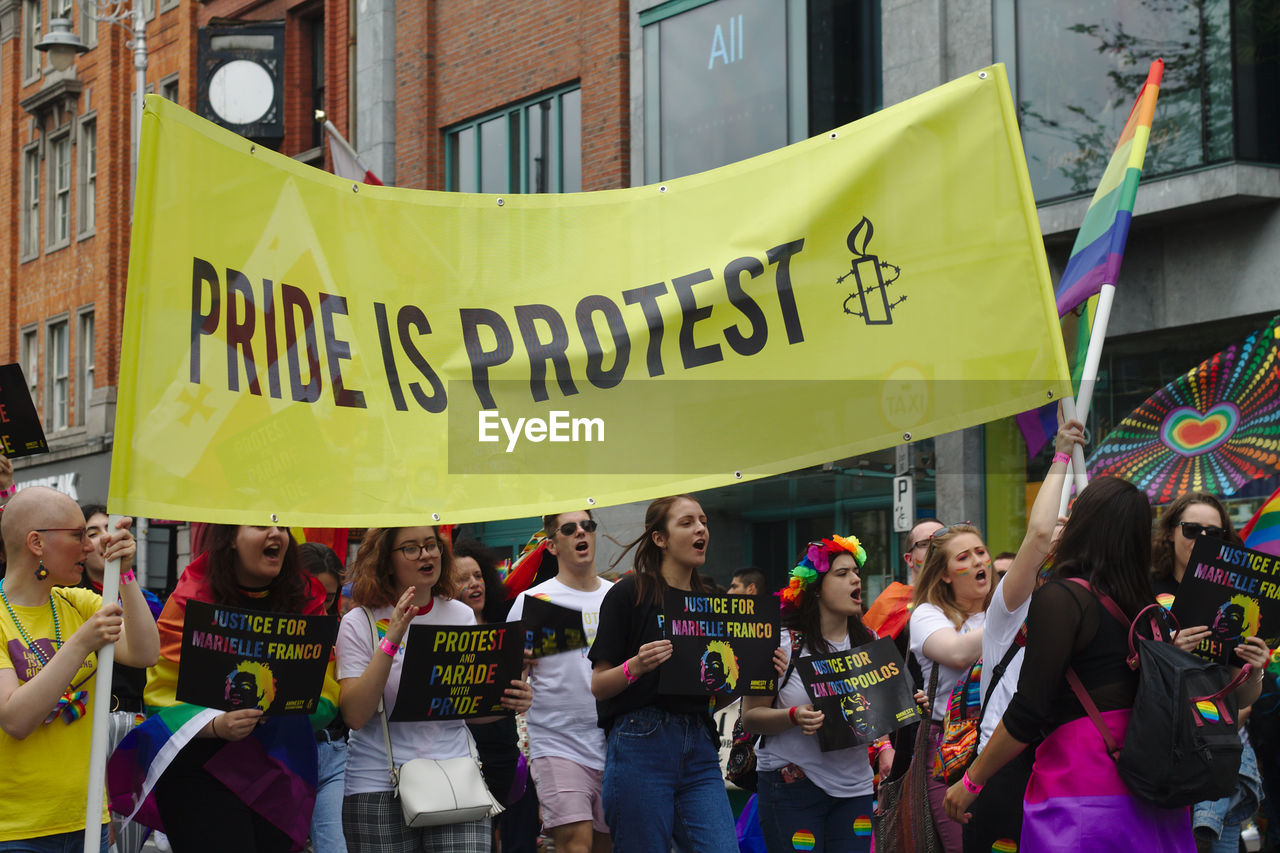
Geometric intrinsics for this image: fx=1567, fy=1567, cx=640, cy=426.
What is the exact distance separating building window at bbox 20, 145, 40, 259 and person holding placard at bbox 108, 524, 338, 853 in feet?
104

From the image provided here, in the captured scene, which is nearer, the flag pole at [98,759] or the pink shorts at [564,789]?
the flag pole at [98,759]

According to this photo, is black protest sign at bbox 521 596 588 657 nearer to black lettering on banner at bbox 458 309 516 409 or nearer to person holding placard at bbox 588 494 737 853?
person holding placard at bbox 588 494 737 853

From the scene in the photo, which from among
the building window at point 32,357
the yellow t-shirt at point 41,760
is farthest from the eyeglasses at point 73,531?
the building window at point 32,357

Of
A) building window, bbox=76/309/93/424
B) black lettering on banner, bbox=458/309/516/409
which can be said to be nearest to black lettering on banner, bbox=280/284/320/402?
black lettering on banner, bbox=458/309/516/409

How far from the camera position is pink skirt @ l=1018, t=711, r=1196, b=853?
14.9ft

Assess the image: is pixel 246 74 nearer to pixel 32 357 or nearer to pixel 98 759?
pixel 32 357

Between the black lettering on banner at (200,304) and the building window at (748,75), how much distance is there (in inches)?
461

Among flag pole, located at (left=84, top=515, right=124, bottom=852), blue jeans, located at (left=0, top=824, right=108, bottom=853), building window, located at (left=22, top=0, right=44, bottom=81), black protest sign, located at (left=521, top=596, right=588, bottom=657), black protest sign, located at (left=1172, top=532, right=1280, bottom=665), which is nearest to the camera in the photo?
flag pole, located at (left=84, top=515, right=124, bottom=852)

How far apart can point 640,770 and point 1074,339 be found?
2779 mm

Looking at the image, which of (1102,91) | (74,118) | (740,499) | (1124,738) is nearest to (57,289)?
(74,118)

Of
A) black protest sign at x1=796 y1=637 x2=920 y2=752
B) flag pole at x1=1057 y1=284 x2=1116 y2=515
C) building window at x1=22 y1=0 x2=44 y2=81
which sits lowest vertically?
black protest sign at x1=796 y1=637 x2=920 y2=752

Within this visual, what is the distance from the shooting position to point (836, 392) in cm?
552

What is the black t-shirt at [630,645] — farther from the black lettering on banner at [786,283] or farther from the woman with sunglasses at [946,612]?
the black lettering on banner at [786,283]

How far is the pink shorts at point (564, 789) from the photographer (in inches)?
285
